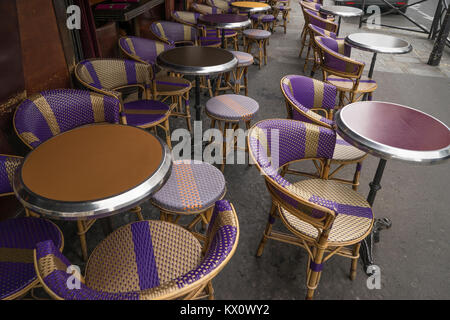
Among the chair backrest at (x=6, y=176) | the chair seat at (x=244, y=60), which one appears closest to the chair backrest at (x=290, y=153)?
the chair backrest at (x=6, y=176)

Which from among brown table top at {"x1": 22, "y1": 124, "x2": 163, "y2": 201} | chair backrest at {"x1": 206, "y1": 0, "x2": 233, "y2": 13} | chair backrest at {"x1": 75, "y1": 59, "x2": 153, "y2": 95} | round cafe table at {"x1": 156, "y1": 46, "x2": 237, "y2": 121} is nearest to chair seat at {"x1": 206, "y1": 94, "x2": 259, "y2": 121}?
round cafe table at {"x1": 156, "y1": 46, "x2": 237, "y2": 121}

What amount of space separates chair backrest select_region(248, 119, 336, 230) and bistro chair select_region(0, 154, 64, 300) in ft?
3.56

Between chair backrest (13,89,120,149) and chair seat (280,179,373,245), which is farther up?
chair backrest (13,89,120,149)

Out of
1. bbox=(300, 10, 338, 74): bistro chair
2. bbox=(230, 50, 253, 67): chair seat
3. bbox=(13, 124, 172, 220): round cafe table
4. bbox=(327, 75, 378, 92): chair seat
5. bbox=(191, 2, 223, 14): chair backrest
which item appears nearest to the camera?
bbox=(13, 124, 172, 220): round cafe table

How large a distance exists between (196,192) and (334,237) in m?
0.78

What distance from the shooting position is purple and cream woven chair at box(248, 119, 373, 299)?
148cm

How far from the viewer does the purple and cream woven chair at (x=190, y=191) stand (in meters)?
1.66

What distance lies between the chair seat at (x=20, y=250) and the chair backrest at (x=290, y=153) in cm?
109

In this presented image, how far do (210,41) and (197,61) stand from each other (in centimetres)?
214

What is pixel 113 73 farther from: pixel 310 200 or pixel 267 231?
pixel 310 200

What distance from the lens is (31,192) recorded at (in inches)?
49.6

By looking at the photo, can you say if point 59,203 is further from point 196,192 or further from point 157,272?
point 196,192

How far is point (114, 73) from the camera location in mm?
2721

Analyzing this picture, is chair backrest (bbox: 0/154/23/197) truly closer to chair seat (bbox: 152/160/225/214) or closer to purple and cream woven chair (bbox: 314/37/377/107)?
chair seat (bbox: 152/160/225/214)
